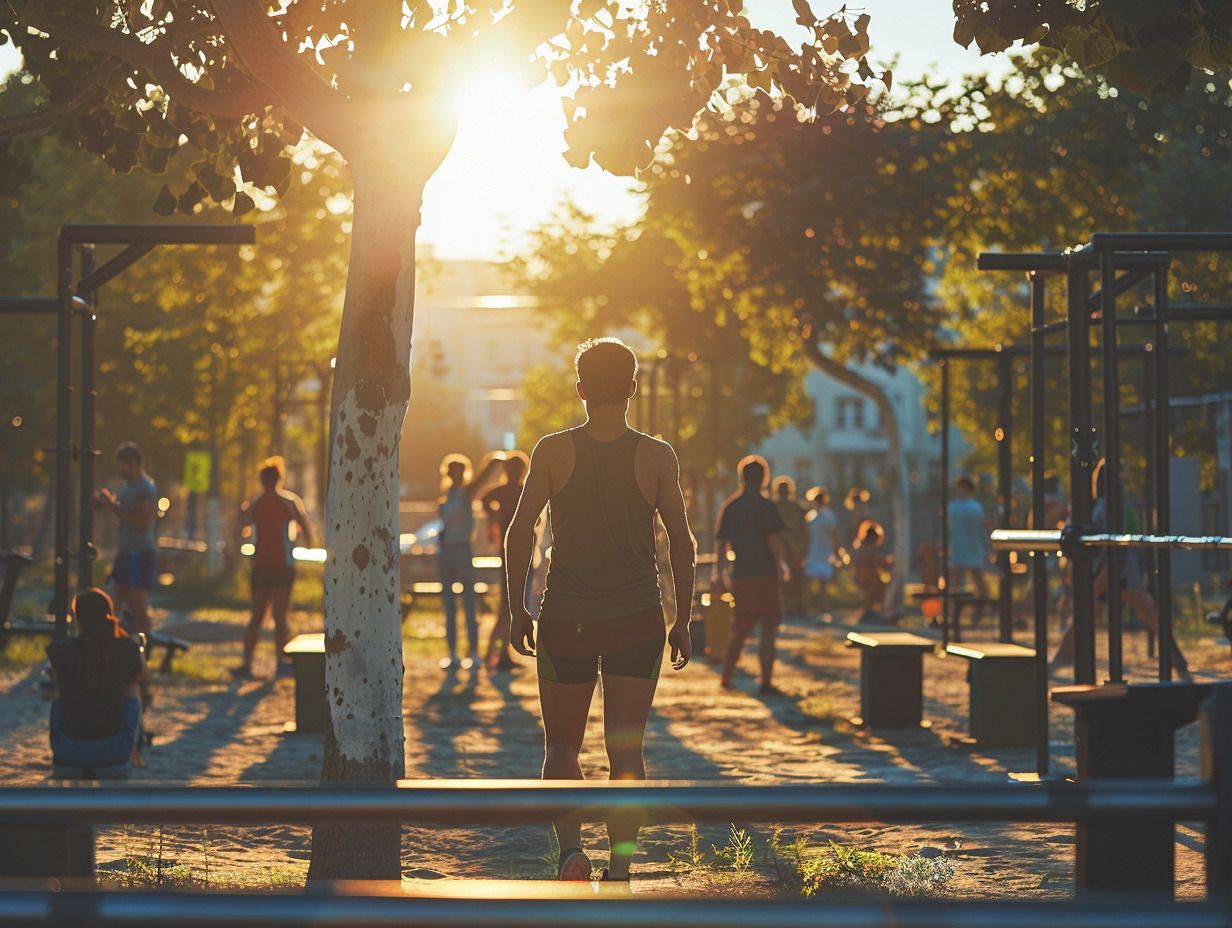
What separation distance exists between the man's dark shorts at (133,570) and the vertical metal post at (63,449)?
3.84 m

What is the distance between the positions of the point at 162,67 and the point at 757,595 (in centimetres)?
802

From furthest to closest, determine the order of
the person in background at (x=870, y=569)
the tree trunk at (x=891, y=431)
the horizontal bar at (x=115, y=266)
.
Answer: the tree trunk at (x=891, y=431) < the person in background at (x=870, y=569) < the horizontal bar at (x=115, y=266)

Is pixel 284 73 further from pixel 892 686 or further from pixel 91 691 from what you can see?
pixel 892 686

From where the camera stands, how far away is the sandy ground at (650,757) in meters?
6.52

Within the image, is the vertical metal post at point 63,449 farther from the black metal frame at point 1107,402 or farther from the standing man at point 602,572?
the black metal frame at point 1107,402

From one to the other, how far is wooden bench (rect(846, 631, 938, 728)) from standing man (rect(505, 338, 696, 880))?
19.2 feet

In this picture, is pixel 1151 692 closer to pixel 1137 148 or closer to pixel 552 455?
pixel 552 455

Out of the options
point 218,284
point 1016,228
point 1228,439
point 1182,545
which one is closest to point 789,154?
point 1016,228

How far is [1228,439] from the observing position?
1000 inches

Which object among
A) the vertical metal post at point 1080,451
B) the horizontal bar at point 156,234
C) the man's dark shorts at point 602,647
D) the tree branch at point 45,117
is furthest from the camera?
the horizontal bar at point 156,234

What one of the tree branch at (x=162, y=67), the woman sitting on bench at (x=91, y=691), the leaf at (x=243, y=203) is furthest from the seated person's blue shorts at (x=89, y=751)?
the tree branch at (x=162, y=67)

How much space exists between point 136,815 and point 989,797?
1364 millimetres

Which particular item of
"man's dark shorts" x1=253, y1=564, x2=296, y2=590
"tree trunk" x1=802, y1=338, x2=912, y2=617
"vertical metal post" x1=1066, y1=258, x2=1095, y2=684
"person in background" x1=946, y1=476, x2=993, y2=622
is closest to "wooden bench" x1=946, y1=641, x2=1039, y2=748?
"vertical metal post" x1=1066, y1=258, x2=1095, y2=684

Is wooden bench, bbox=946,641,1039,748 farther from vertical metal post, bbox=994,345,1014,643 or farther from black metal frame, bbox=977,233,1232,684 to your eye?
black metal frame, bbox=977,233,1232,684
